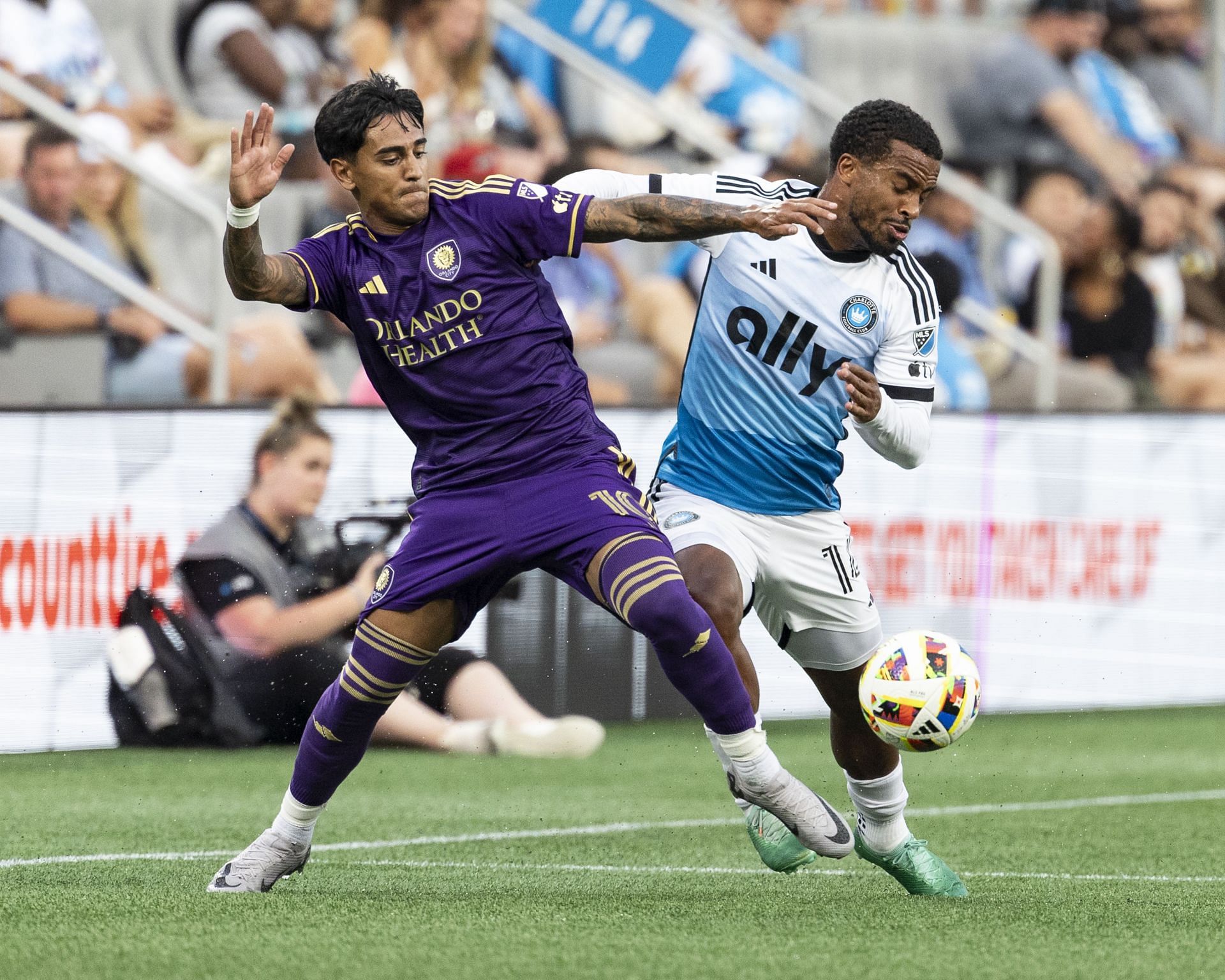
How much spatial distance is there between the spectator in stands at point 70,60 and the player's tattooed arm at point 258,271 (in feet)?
22.2

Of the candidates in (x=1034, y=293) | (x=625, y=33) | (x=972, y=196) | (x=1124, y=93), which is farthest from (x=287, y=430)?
(x=1124, y=93)

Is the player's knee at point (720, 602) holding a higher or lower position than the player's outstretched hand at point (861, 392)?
lower

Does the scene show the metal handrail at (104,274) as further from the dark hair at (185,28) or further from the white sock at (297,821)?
the white sock at (297,821)

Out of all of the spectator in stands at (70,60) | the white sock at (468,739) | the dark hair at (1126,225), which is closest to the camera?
the white sock at (468,739)

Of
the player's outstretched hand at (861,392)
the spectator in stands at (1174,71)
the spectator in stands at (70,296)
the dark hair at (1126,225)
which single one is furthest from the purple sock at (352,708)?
the spectator in stands at (1174,71)

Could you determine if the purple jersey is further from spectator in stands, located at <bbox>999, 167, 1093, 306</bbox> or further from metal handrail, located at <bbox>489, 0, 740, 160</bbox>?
spectator in stands, located at <bbox>999, 167, 1093, 306</bbox>

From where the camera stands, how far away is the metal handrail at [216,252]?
33.7 ft

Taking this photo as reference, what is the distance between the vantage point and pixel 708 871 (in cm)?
624

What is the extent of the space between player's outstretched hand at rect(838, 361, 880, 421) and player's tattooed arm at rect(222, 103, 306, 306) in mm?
1527

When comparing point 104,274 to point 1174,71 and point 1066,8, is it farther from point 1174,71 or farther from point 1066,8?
point 1174,71

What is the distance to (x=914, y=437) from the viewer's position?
563 cm

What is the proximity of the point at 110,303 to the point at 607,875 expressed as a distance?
212 inches

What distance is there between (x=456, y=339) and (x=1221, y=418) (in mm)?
7037

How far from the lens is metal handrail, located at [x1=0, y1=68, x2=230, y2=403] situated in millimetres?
10273
